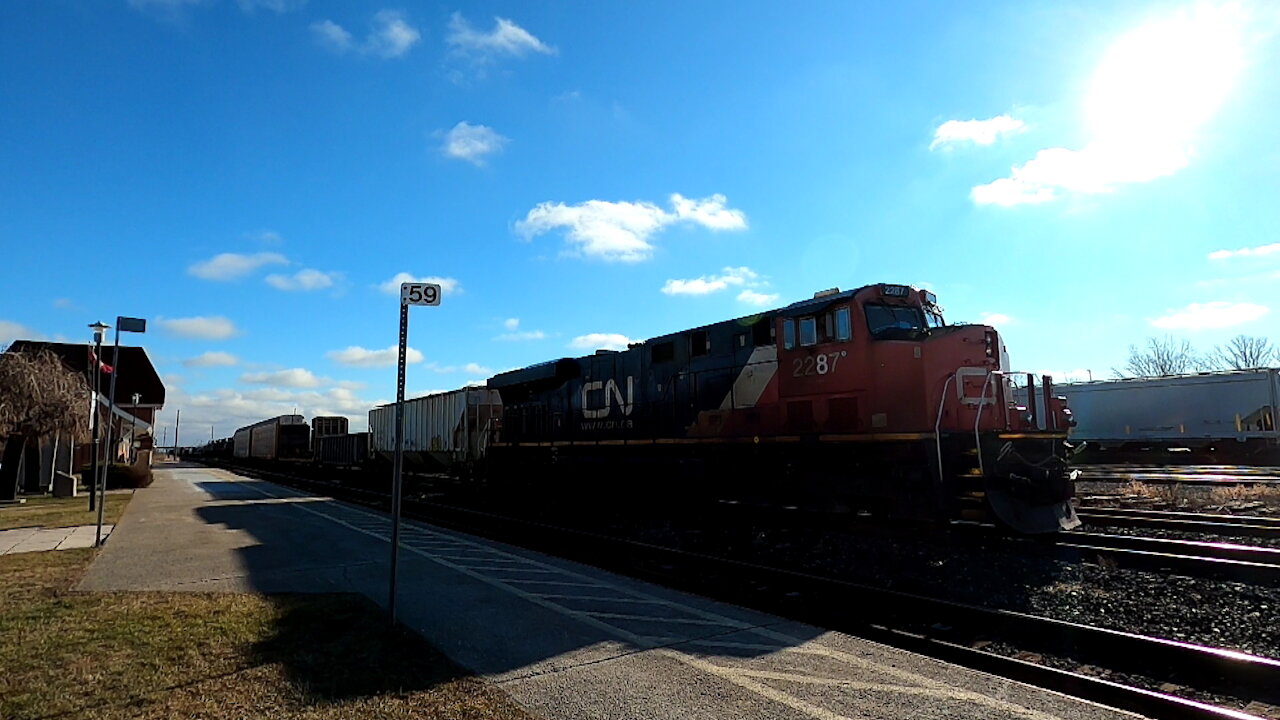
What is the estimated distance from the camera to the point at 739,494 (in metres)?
13.2

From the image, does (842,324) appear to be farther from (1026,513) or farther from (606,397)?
(606,397)

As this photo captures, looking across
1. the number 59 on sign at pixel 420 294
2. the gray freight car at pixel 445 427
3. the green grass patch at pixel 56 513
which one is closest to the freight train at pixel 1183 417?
the gray freight car at pixel 445 427

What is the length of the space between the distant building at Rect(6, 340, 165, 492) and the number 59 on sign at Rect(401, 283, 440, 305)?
7403mm

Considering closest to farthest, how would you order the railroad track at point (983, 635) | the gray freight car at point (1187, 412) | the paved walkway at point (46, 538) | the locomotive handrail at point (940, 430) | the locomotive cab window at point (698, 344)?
the railroad track at point (983, 635), the locomotive handrail at point (940, 430), the paved walkway at point (46, 538), the locomotive cab window at point (698, 344), the gray freight car at point (1187, 412)

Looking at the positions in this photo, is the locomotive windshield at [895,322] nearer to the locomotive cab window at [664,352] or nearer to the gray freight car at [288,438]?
the locomotive cab window at [664,352]

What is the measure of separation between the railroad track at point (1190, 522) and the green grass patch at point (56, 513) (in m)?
18.5

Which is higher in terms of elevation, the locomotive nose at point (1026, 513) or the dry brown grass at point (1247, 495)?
the locomotive nose at point (1026, 513)

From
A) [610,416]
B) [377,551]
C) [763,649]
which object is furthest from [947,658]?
[610,416]

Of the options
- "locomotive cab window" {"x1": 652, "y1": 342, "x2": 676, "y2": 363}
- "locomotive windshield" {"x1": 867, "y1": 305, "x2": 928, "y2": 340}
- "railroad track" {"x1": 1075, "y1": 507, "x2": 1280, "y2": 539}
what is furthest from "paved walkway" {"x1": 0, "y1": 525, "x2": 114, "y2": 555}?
"railroad track" {"x1": 1075, "y1": 507, "x2": 1280, "y2": 539}

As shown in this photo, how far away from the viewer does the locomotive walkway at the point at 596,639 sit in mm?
4457

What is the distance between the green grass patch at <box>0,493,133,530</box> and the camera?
47.2 feet

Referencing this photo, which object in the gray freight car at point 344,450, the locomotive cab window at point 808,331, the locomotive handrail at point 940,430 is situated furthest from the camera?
the gray freight car at point 344,450

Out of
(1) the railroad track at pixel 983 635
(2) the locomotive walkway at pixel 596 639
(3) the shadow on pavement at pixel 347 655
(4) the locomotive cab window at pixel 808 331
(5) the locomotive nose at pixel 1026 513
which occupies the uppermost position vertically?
(4) the locomotive cab window at pixel 808 331

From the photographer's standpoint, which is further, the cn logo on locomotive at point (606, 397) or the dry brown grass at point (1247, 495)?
the cn logo on locomotive at point (606, 397)
